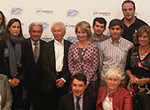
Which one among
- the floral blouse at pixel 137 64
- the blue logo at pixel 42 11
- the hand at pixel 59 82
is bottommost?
the hand at pixel 59 82

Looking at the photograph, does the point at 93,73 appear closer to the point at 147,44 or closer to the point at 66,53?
the point at 66,53

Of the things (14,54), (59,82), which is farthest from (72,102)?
(14,54)

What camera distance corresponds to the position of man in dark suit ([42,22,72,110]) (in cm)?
312

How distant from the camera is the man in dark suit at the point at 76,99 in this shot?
8.54ft

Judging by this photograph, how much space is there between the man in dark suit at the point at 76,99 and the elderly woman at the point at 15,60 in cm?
82

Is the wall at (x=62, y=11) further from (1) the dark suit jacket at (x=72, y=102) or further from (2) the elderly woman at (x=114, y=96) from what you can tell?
(1) the dark suit jacket at (x=72, y=102)

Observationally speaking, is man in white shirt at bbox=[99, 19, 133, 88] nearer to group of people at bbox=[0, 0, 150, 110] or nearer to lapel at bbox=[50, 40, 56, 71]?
group of people at bbox=[0, 0, 150, 110]

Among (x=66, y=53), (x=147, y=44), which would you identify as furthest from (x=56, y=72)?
(x=147, y=44)

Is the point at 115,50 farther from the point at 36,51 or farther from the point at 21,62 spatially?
the point at 21,62

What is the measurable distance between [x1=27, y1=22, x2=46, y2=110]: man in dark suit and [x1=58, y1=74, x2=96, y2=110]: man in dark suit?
87 centimetres

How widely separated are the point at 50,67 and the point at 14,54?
1.81 feet

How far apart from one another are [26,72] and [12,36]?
0.57m

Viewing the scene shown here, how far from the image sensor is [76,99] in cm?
264

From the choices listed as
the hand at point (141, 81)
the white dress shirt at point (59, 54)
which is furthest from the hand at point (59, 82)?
the hand at point (141, 81)
